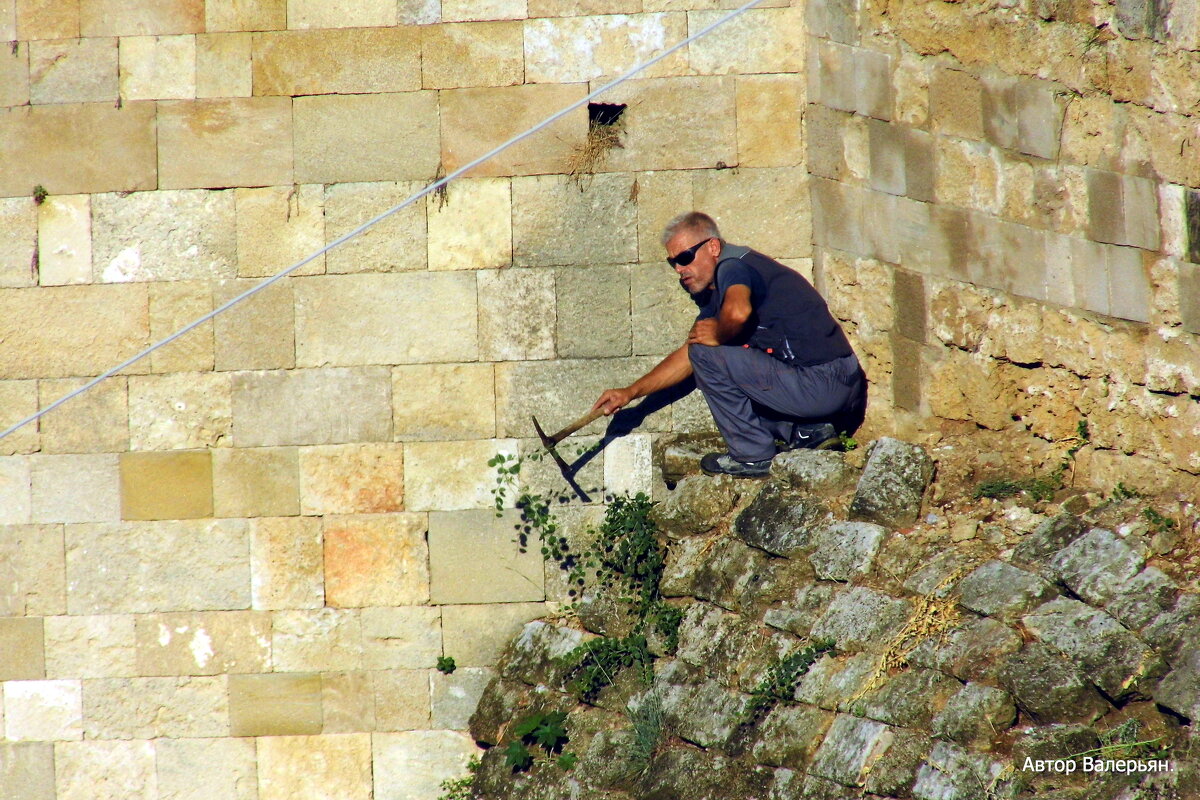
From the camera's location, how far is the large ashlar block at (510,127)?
232 inches

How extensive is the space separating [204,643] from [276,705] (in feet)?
1.55

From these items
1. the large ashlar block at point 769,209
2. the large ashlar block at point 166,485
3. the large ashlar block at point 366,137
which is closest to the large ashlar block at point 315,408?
the large ashlar block at point 166,485

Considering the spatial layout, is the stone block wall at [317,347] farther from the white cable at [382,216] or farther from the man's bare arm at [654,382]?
the man's bare arm at [654,382]

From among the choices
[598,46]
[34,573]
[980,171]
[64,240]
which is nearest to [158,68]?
[64,240]

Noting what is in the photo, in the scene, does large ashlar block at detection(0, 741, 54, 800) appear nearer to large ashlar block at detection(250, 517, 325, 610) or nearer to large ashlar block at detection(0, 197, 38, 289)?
large ashlar block at detection(250, 517, 325, 610)

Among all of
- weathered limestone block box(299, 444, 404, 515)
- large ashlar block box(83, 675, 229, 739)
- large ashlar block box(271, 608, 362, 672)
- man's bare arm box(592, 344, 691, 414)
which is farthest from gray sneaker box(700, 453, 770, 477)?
large ashlar block box(83, 675, 229, 739)

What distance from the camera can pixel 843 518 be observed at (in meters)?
5.13

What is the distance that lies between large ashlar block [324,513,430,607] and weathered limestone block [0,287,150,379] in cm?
143

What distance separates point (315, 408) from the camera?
19.6ft

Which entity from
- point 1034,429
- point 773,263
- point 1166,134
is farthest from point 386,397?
point 1166,134

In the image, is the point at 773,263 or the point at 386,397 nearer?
the point at 773,263

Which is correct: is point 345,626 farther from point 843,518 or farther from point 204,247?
point 843,518

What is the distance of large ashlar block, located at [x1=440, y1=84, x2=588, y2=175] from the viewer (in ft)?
19.4

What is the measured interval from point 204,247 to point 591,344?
6.55ft
